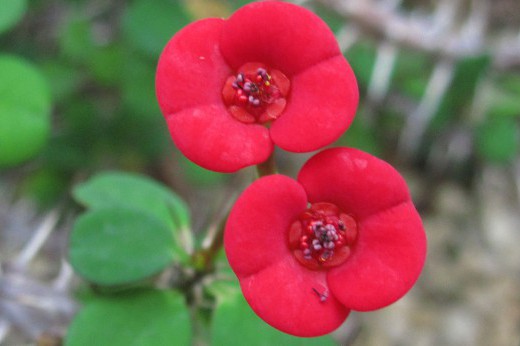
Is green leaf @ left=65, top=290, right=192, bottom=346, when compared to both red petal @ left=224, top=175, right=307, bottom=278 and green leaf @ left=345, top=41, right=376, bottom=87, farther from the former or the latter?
green leaf @ left=345, top=41, right=376, bottom=87

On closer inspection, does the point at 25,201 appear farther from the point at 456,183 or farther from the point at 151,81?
the point at 456,183

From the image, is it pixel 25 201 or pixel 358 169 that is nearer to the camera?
pixel 358 169

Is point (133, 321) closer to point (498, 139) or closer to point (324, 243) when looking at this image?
point (324, 243)

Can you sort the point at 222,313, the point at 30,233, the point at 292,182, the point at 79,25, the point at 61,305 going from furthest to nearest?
the point at 79,25
the point at 30,233
the point at 61,305
the point at 222,313
the point at 292,182

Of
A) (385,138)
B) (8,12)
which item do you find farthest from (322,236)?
(385,138)

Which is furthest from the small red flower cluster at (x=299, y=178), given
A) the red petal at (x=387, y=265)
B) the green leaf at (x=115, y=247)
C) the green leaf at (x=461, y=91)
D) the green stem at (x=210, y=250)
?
the green leaf at (x=461, y=91)

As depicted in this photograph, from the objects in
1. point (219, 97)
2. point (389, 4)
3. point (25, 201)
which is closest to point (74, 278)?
point (25, 201)

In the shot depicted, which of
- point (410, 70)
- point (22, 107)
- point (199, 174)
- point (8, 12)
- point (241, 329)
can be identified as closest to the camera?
point (241, 329)
